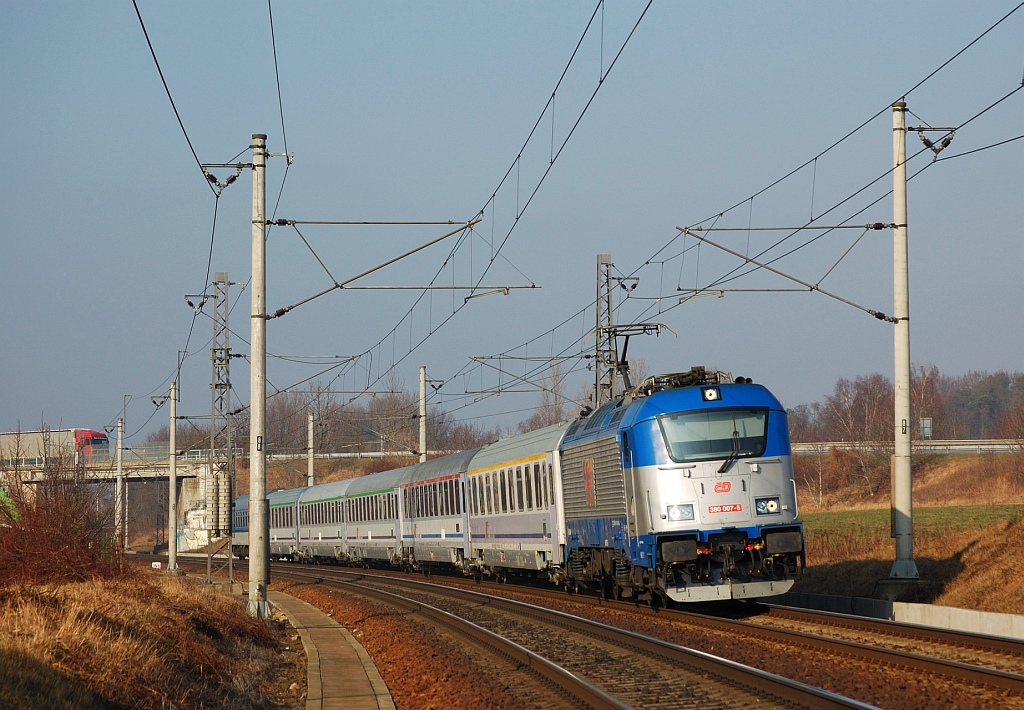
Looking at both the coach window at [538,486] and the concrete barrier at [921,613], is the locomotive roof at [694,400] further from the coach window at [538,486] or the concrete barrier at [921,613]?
the coach window at [538,486]

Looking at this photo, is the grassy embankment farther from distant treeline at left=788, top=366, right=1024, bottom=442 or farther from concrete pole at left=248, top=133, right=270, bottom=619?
distant treeline at left=788, top=366, right=1024, bottom=442

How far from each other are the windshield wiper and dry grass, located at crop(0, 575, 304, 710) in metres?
7.16

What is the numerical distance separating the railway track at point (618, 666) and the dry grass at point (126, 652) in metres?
3.27

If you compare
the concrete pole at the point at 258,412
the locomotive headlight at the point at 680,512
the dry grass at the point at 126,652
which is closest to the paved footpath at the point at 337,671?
the dry grass at the point at 126,652

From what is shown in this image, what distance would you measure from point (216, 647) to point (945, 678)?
9258mm

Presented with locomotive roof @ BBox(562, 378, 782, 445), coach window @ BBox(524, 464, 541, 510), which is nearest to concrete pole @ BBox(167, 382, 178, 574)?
coach window @ BBox(524, 464, 541, 510)

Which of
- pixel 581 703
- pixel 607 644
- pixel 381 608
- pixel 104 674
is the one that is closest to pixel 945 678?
→ pixel 581 703

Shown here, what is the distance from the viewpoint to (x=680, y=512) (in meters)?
17.2

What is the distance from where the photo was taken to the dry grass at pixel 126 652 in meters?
9.69

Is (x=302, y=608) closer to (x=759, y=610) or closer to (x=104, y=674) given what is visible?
(x=759, y=610)

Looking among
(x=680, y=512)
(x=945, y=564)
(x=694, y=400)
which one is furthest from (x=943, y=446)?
(x=680, y=512)

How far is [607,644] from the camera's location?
15719 mm

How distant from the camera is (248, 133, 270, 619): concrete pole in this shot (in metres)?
19.9

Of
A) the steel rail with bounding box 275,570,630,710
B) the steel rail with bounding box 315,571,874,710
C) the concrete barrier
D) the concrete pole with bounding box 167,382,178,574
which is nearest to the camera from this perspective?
the steel rail with bounding box 315,571,874,710
